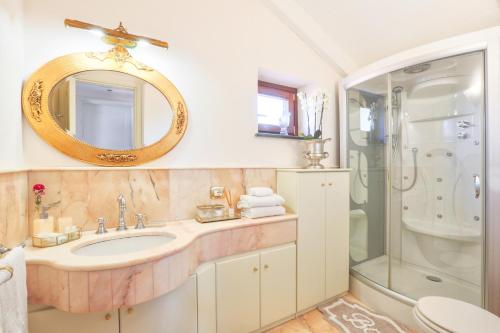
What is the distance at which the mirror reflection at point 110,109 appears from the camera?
131cm

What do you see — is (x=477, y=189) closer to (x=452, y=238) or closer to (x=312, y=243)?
(x=452, y=238)

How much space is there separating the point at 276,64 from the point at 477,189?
1.78m

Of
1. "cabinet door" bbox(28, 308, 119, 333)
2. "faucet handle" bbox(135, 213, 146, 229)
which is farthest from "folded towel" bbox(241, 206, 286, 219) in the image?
"cabinet door" bbox(28, 308, 119, 333)

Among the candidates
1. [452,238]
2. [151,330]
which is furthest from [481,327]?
[151,330]

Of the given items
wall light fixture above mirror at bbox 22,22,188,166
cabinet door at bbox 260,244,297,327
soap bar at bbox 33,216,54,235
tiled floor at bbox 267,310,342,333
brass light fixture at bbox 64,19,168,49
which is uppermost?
brass light fixture at bbox 64,19,168,49

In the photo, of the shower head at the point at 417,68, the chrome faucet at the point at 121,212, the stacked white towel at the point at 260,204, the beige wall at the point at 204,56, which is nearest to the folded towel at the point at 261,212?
the stacked white towel at the point at 260,204

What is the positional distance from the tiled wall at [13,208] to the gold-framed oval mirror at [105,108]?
0.27 meters

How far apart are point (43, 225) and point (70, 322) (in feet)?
1.62

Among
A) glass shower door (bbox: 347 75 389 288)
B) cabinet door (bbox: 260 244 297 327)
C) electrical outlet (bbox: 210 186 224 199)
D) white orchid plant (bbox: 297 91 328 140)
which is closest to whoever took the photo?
cabinet door (bbox: 260 244 297 327)

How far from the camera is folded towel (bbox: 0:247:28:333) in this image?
69cm

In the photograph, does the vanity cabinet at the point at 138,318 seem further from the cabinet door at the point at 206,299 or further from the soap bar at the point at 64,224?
the soap bar at the point at 64,224

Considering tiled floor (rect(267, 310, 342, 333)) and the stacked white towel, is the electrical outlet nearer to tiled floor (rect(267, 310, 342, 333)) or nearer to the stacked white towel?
the stacked white towel

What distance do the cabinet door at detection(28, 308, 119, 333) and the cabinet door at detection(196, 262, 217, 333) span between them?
42cm

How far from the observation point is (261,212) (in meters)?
1.65
